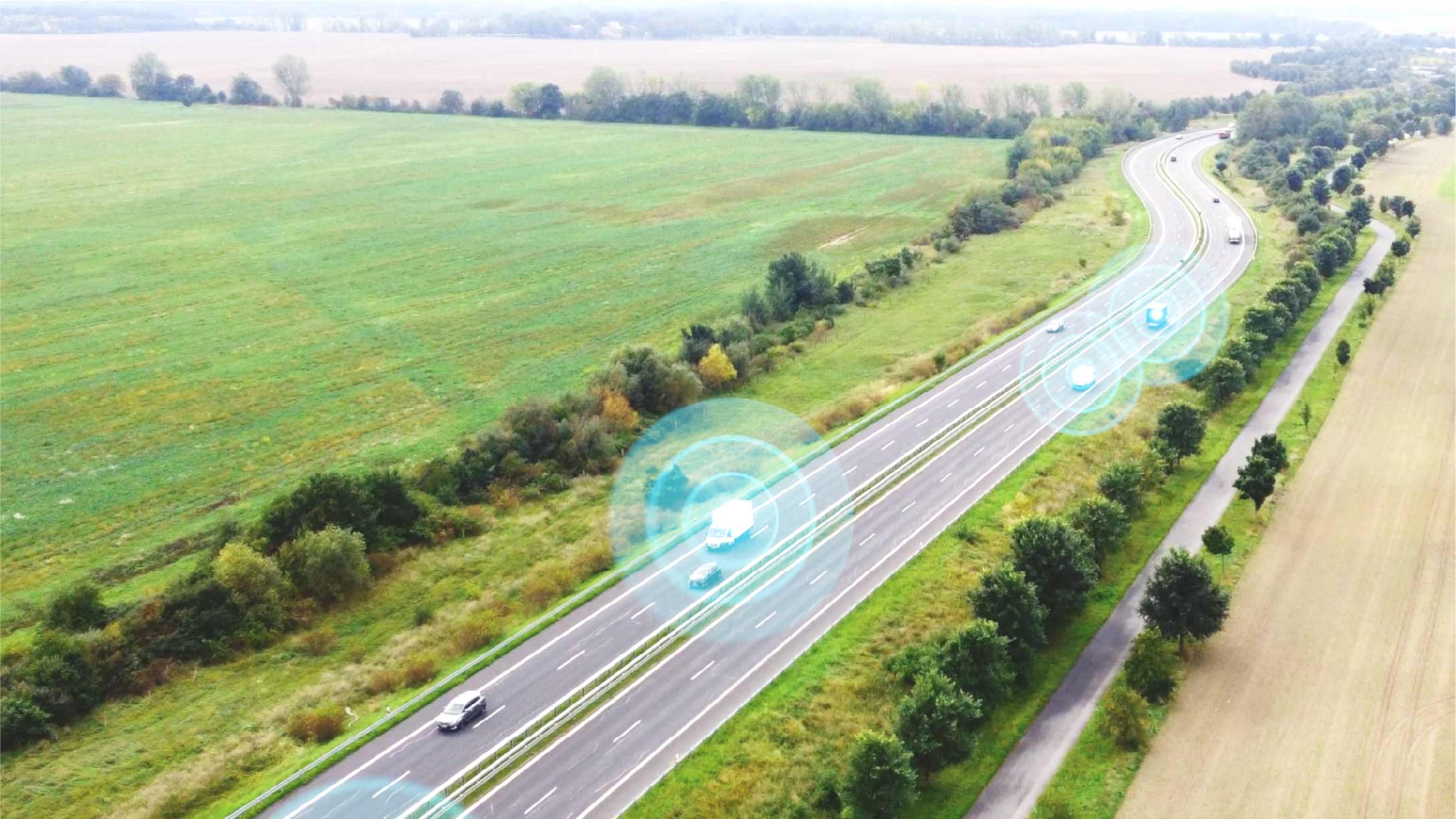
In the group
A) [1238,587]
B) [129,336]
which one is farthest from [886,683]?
[129,336]

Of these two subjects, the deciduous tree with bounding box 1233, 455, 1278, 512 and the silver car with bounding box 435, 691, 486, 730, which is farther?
the deciduous tree with bounding box 1233, 455, 1278, 512

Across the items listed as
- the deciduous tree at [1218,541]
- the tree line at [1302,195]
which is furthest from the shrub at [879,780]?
the tree line at [1302,195]

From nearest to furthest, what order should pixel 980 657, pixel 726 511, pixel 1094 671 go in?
pixel 980 657 < pixel 1094 671 < pixel 726 511

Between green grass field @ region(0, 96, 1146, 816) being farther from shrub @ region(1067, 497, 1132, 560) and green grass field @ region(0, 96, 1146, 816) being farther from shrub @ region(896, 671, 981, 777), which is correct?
shrub @ region(1067, 497, 1132, 560)

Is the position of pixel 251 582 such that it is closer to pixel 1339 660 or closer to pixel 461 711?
pixel 461 711

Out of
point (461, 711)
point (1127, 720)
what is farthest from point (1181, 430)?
point (461, 711)

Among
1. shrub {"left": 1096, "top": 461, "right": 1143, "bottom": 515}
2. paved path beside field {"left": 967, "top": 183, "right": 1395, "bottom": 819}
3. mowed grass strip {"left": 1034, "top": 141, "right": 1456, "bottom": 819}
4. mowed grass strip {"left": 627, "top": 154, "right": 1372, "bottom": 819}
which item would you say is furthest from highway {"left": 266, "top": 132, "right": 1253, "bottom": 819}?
mowed grass strip {"left": 1034, "top": 141, "right": 1456, "bottom": 819}
